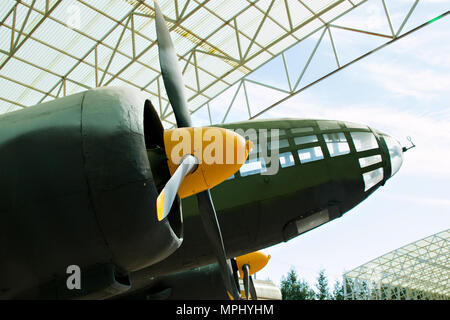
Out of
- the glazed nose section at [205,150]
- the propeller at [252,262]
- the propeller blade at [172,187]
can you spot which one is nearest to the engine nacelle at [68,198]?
the propeller blade at [172,187]

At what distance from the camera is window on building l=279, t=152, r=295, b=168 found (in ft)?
26.6

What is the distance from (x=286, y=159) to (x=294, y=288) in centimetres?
7210

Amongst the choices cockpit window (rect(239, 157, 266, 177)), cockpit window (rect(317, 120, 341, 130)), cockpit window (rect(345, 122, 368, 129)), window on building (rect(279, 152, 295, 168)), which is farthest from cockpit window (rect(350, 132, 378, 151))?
cockpit window (rect(239, 157, 266, 177))

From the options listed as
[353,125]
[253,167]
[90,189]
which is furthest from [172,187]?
[353,125]

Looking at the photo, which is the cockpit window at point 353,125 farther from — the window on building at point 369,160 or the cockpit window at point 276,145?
the cockpit window at point 276,145

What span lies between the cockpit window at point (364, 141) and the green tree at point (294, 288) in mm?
66946

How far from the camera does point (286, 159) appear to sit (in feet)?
26.8

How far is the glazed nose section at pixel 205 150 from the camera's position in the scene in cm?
569

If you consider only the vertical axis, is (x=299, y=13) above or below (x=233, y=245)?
above

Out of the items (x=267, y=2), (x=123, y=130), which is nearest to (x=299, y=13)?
(x=267, y=2)

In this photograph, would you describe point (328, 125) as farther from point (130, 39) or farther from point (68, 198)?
point (130, 39)
